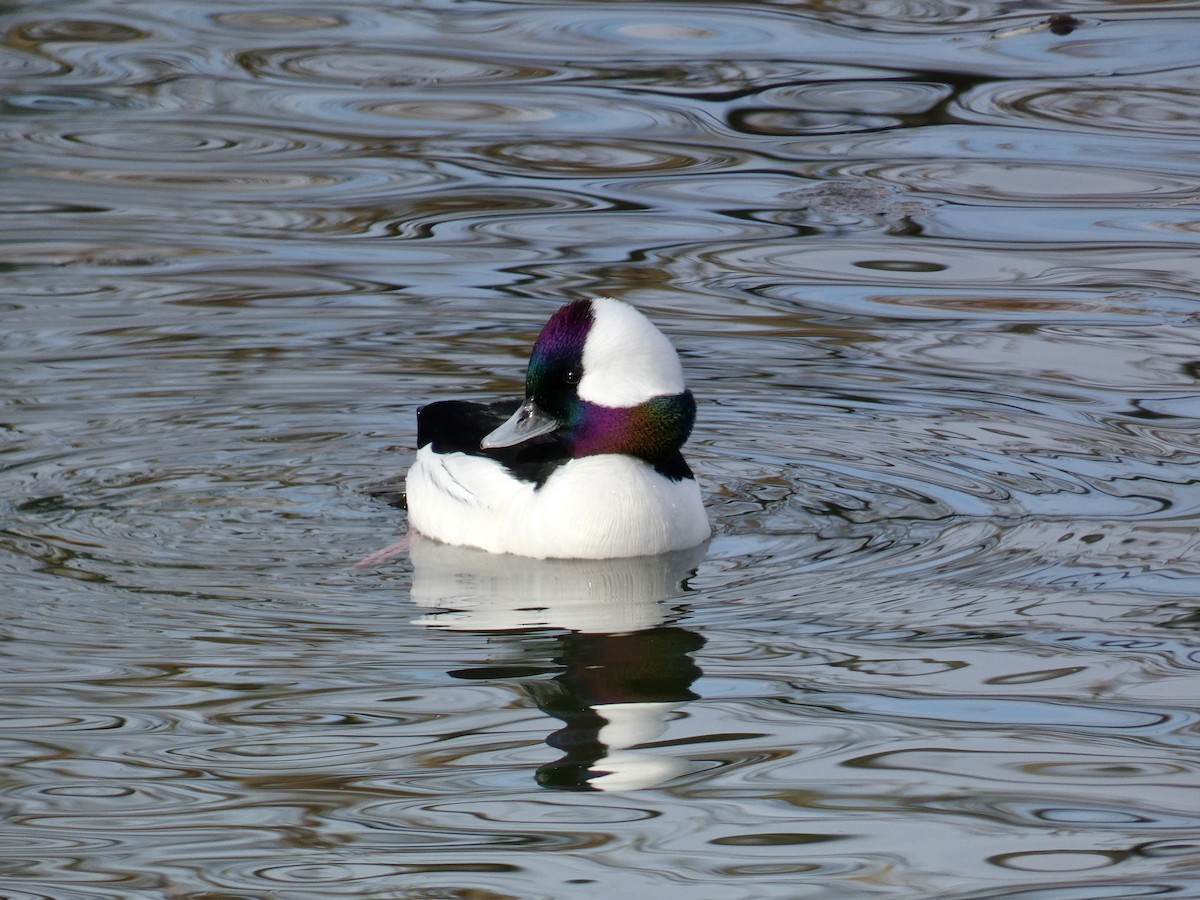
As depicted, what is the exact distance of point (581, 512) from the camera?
6.83 m

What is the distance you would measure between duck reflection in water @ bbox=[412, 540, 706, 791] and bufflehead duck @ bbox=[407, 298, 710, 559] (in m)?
0.08

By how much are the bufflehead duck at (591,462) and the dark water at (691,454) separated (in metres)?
0.15

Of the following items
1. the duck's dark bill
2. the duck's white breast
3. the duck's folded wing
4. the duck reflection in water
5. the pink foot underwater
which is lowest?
the duck reflection in water

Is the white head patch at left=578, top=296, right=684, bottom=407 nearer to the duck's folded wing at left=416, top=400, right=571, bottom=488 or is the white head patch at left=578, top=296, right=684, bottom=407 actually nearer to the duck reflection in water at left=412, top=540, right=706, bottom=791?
the duck's folded wing at left=416, top=400, right=571, bottom=488

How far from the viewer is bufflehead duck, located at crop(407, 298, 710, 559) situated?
6.74 meters

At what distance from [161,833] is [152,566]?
79.8 inches

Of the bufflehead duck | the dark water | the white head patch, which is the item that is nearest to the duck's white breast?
the bufflehead duck

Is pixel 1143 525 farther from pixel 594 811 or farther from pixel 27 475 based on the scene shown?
pixel 27 475

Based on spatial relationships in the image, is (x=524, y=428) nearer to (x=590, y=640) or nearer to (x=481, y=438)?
(x=481, y=438)

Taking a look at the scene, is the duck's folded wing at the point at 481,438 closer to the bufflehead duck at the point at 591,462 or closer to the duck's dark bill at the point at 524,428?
the bufflehead duck at the point at 591,462

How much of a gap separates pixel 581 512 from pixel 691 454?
4.50 feet

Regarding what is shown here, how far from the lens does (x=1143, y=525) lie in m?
7.05

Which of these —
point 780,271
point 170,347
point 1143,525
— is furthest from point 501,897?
point 780,271

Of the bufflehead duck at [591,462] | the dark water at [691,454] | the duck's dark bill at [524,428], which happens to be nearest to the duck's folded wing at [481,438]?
the bufflehead duck at [591,462]
